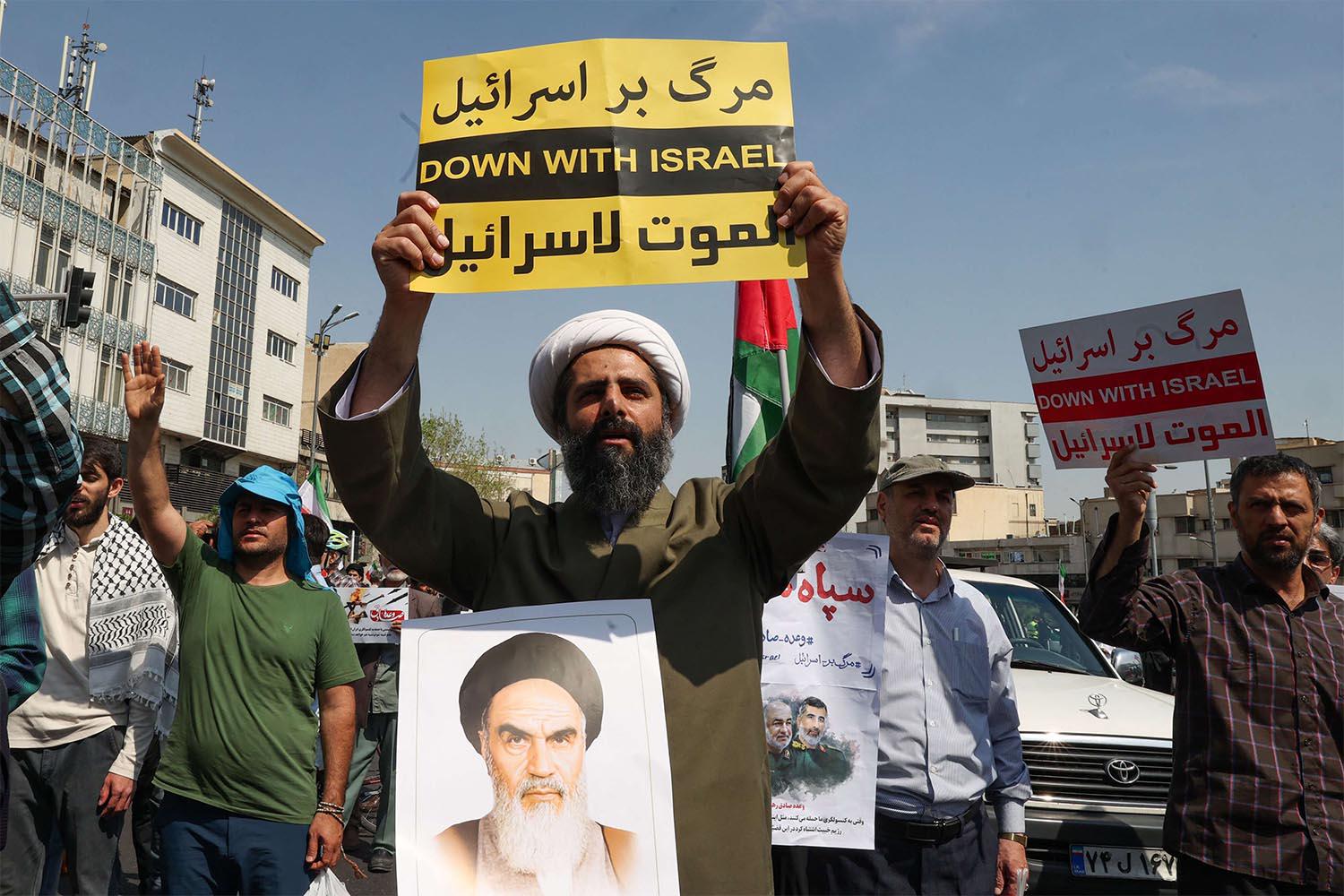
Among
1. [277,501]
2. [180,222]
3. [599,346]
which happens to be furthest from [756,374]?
[180,222]

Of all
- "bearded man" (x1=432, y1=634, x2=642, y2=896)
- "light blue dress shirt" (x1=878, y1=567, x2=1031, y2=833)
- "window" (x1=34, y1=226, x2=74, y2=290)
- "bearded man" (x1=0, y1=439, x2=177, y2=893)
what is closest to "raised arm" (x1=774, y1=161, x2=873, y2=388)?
"bearded man" (x1=432, y1=634, x2=642, y2=896)

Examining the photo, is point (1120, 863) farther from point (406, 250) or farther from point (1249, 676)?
point (406, 250)

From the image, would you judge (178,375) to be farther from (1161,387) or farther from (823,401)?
(823,401)

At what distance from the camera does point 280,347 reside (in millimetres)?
43781

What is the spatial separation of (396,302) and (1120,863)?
17.2 ft

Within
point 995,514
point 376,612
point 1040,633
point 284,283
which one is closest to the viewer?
point 1040,633

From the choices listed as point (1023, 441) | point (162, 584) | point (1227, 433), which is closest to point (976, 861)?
point (1227, 433)

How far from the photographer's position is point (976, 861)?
364cm

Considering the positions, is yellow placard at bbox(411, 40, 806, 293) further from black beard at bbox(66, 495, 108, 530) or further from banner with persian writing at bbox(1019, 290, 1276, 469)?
black beard at bbox(66, 495, 108, 530)

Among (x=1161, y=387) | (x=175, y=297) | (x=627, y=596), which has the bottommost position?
(x=627, y=596)

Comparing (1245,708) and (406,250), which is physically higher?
(406,250)

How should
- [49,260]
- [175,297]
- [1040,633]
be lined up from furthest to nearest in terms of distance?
[175,297] → [49,260] → [1040,633]

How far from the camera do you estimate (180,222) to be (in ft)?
119

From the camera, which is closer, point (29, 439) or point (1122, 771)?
point (29, 439)
